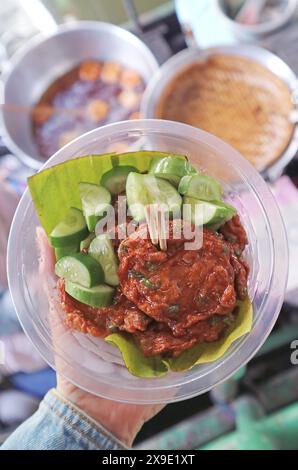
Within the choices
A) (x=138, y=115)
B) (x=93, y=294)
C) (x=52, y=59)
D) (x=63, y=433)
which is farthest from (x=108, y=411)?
(x=52, y=59)

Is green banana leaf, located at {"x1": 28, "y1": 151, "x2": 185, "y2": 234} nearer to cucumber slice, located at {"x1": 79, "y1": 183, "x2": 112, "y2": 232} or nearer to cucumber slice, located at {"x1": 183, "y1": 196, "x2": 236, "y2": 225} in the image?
cucumber slice, located at {"x1": 79, "y1": 183, "x2": 112, "y2": 232}

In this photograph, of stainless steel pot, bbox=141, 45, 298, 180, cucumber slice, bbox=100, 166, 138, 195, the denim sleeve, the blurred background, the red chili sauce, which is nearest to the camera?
the red chili sauce

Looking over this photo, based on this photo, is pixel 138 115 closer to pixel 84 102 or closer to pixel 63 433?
pixel 84 102

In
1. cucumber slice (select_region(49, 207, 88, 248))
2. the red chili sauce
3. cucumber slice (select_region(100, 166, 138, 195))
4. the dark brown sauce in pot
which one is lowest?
the dark brown sauce in pot

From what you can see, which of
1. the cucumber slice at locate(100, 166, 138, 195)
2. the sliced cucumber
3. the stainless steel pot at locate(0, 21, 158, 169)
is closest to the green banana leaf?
the cucumber slice at locate(100, 166, 138, 195)

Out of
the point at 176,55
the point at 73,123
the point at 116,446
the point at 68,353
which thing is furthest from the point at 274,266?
the point at 73,123

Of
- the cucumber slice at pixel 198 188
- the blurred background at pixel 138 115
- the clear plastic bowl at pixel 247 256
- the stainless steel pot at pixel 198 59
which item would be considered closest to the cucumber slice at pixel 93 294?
the clear plastic bowl at pixel 247 256

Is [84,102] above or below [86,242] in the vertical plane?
below
